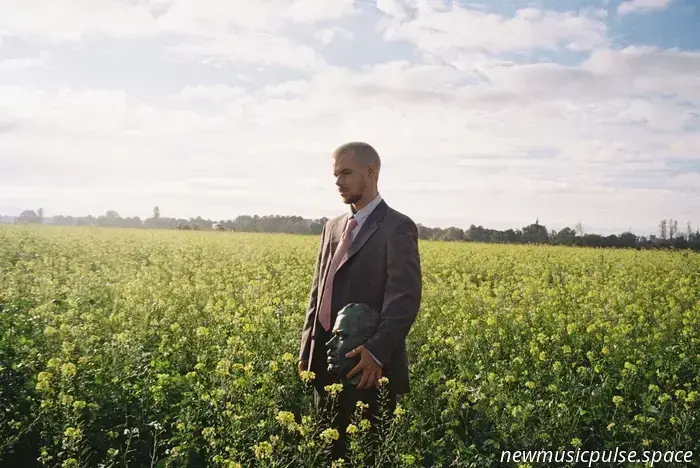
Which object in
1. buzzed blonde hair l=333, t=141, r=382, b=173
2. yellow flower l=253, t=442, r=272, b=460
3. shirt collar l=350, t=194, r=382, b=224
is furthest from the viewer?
shirt collar l=350, t=194, r=382, b=224

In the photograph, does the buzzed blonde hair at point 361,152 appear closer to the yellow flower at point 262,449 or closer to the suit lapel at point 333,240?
the suit lapel at point 333,240

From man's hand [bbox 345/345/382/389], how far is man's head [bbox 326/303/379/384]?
0.10 feet

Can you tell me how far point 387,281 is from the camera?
348 centimetres

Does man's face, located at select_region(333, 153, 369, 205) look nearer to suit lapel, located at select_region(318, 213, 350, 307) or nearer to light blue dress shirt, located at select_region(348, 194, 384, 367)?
light blue dress shirt, located at select_region(348, 194, 384, 367)

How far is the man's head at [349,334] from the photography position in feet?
11.0

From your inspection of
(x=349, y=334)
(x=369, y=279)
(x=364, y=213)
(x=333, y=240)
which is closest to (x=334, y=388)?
(x=349, y=334)

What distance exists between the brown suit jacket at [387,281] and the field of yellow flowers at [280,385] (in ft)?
1.43

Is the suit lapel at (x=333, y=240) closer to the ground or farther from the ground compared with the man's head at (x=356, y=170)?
closer to the ground

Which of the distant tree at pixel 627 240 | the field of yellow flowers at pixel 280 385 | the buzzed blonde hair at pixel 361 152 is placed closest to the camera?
the buzzed blonde hair at pixel 361 152

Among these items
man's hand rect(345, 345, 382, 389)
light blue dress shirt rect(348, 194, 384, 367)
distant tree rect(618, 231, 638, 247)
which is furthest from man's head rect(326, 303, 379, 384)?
distant tree rect(618, 231, 638, 247)

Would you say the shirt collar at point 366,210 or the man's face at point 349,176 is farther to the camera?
the shirt collar at point 366,210

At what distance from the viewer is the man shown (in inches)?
132

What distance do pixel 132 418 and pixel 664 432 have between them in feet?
13.2

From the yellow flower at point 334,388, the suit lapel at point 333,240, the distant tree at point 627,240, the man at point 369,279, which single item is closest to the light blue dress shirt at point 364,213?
the man at point 369,279
